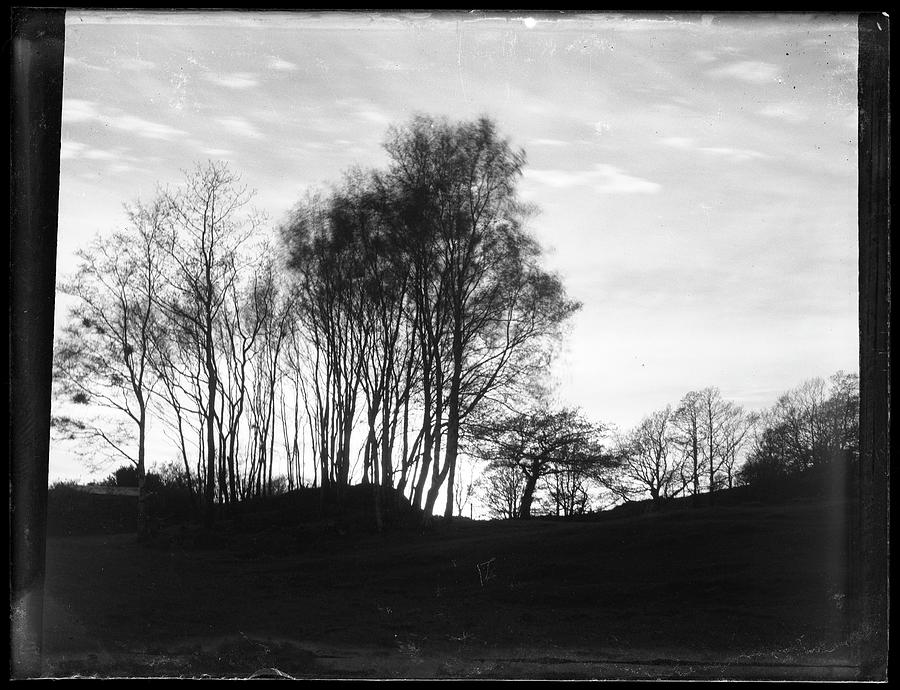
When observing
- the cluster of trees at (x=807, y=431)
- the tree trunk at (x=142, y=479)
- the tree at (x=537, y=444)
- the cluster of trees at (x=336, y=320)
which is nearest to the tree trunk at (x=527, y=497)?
the tree at (x=537, y=444)

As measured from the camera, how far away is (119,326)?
3.80 metres

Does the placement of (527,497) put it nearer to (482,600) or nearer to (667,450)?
(482,600)

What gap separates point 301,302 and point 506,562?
1.66 m

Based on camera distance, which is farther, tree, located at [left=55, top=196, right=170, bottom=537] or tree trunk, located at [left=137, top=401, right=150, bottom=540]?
tree trunk, located at [left=137, top=401, right=150, bottom=540]

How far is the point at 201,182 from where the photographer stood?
378 cm

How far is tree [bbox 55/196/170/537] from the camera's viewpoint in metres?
3.64

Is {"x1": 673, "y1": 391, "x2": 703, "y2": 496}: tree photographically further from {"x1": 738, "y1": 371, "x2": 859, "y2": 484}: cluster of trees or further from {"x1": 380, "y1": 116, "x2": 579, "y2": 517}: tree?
{"x1": 380, "y1": 116, "x2": 579, "y2": 517}: tree

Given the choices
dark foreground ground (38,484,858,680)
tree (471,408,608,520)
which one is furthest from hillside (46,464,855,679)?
tree (471,408,608,520)

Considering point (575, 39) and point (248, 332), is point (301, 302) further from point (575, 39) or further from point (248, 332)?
point (575, 39)

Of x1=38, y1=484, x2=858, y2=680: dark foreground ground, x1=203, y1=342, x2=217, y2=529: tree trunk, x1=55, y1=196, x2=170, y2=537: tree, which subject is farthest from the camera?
x1=203, y1=342, x2=217, y2=529: tree trunk

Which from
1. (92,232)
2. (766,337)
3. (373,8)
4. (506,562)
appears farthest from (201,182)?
(766,337)

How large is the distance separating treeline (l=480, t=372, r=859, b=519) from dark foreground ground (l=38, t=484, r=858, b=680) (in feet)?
0.50

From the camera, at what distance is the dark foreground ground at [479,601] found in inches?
139

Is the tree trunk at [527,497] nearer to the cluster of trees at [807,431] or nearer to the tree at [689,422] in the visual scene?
the tree at [689,422]
